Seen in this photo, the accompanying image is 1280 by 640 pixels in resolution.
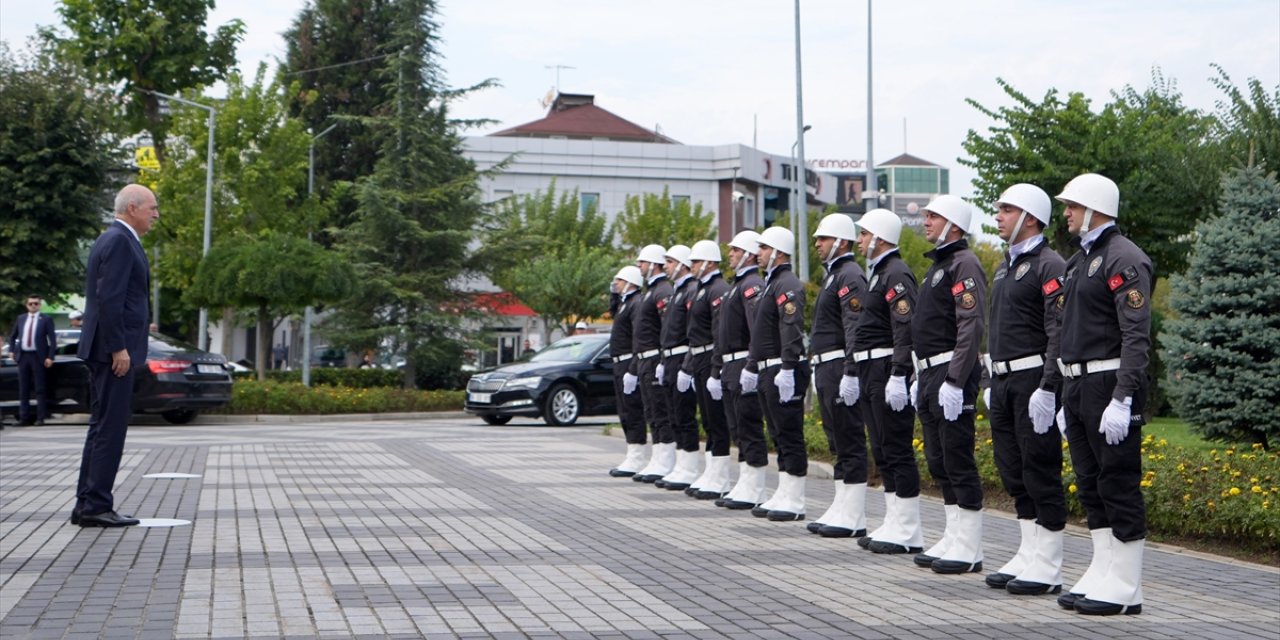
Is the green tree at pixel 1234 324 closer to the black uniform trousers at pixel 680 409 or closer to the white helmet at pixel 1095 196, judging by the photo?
the black uniform trousers at pixel 680 409

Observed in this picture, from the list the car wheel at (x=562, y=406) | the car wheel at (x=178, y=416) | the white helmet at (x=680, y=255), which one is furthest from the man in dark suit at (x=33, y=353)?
the white helmet at (x=680, y=255)

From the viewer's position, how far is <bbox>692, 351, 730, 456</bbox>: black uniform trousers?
43.7ft

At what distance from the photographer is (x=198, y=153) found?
44156mm

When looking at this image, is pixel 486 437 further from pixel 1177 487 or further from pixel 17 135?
pixel 17 135

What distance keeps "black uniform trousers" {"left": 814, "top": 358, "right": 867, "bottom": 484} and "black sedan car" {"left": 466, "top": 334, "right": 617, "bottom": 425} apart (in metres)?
15.2

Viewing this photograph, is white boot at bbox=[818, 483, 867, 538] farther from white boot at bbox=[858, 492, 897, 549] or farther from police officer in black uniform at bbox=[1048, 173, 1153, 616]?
police officer in black uniform at bbox=[1048, 173, 1153, 616]

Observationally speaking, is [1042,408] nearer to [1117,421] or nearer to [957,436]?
[1117,421]

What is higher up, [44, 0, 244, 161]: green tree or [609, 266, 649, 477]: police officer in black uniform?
[44, 0, 244, 161]: green tree

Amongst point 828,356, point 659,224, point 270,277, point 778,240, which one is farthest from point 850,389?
point 659,224

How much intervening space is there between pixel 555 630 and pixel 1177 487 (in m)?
5.54

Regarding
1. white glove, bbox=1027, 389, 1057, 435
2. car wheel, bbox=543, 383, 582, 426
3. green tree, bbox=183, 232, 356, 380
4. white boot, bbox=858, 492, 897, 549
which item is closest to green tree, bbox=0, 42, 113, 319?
green tree, bbox=183, 232, 356, 380

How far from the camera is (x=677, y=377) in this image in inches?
549

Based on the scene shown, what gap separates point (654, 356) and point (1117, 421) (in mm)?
7771

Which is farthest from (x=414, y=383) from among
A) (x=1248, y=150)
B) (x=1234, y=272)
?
(x=1234, y=272)
